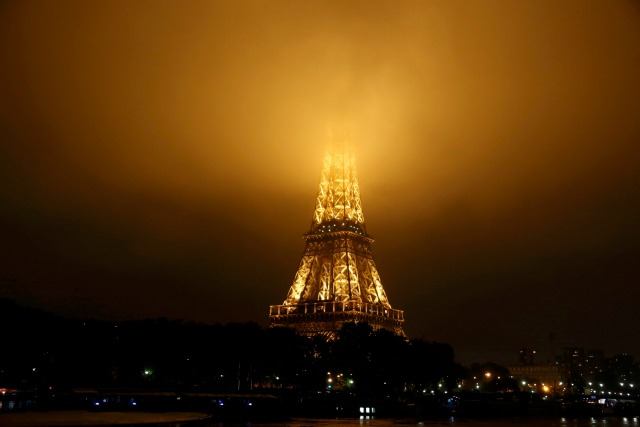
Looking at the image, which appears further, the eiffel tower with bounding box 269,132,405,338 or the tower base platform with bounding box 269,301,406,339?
the eiffel tower with bounding box 269,132,405,338

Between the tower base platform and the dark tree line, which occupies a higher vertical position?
the tower base platform

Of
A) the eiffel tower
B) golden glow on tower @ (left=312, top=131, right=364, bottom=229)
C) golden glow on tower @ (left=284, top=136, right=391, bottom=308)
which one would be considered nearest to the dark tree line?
the eiffel tower

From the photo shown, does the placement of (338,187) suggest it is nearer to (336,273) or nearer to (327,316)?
(336,273)

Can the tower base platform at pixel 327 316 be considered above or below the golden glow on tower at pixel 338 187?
below

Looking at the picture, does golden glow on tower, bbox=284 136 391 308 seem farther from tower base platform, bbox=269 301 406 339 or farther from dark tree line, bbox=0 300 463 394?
dark tree line, bbox=0 300 463 394

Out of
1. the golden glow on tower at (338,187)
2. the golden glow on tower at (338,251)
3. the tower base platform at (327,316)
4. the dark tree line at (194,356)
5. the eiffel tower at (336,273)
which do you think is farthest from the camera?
the golden glow on tower at (338,187)

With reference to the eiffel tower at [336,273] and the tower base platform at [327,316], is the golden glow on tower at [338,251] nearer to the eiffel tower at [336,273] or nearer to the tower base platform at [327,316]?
the eiffel tower at [336,273]

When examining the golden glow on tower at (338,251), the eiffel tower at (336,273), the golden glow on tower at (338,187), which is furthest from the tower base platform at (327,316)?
the golden glow on tower at (338,187)

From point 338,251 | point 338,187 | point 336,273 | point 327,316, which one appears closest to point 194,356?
point 327,316
